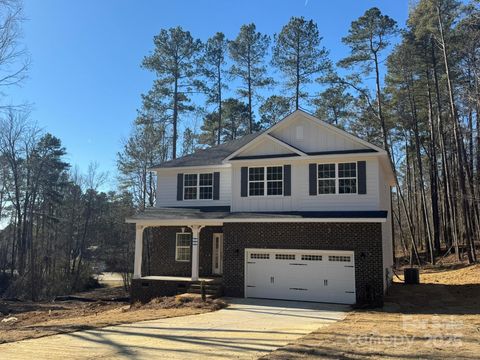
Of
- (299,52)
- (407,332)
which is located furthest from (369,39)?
(407,332)

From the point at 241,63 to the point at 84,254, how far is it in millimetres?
24243

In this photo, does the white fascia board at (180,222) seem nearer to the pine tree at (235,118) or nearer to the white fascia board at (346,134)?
the white fascia board at (346,134)

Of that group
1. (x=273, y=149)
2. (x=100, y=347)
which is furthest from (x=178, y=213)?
(x=100, y=347)

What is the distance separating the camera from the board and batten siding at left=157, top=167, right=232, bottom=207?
63.8 ft

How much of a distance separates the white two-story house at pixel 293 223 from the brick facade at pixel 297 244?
0.12 feet

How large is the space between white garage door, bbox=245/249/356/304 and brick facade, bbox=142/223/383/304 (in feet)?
Result: 0.90

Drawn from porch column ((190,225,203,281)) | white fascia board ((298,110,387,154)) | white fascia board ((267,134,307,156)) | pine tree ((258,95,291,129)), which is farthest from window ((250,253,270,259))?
pine tree ((258,95,291,129))

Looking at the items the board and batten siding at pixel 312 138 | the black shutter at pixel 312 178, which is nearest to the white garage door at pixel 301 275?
the black shutter at pixel 312 178

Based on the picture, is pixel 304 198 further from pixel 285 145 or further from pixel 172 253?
pixel 172 253

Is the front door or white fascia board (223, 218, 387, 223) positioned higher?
white fascia board (223, 218, 387, 223)

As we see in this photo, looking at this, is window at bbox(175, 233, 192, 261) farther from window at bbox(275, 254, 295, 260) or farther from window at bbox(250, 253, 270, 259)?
window at bbox(275, 254, 295, 260)

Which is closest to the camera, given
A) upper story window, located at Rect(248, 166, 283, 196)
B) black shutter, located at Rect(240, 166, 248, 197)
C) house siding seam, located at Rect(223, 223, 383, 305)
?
house siding seam, located at Rect(223, 223, 383, 305)

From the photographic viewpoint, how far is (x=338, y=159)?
54.5ft

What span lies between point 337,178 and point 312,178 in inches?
38.7
